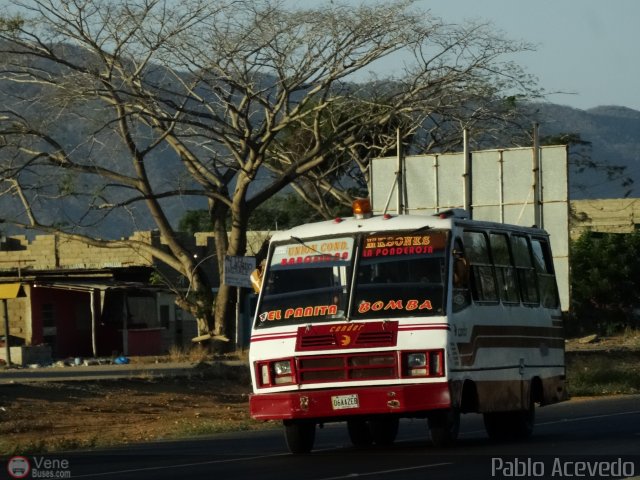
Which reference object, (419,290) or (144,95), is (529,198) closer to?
(419,290)

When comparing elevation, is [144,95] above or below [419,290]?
above

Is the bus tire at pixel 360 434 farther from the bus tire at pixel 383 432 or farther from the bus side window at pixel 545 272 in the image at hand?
the bus side window at pixel 545 272

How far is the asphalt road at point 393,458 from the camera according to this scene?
12828mm

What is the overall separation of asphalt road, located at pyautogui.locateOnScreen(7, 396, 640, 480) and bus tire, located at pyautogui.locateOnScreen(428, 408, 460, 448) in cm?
17

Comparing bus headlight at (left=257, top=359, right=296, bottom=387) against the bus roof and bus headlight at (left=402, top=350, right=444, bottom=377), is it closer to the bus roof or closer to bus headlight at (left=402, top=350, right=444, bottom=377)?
bus headlight at (left=402, top=350, right=444, bottom=377)

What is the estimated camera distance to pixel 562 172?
25.6m

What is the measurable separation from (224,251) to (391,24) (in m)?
8.47

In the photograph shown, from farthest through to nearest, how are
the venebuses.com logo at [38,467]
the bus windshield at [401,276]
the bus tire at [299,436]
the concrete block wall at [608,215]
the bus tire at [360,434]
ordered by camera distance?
the concrete block wall at [608,215]
the bus tire at [360,434]
the bus tire at [299,436]
the bus windshield at [401,276]
the venebuses.com logo at [38,467]

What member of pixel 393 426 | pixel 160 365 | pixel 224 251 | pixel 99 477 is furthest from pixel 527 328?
pixel 224 251

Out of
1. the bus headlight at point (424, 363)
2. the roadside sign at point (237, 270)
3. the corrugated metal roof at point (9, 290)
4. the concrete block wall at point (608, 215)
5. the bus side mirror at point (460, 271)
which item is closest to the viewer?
the bus headlight at point (424, 363)

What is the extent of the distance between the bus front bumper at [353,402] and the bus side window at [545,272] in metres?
4.27

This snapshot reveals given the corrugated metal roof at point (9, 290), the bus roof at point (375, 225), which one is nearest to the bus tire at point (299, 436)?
the bus roof at point (375, 225)

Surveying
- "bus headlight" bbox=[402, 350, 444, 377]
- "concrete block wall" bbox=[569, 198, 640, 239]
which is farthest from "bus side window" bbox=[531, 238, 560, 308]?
"concrete block wall" bbox=[569, 198, 640, 239]

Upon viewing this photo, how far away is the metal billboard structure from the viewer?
25.5 m
